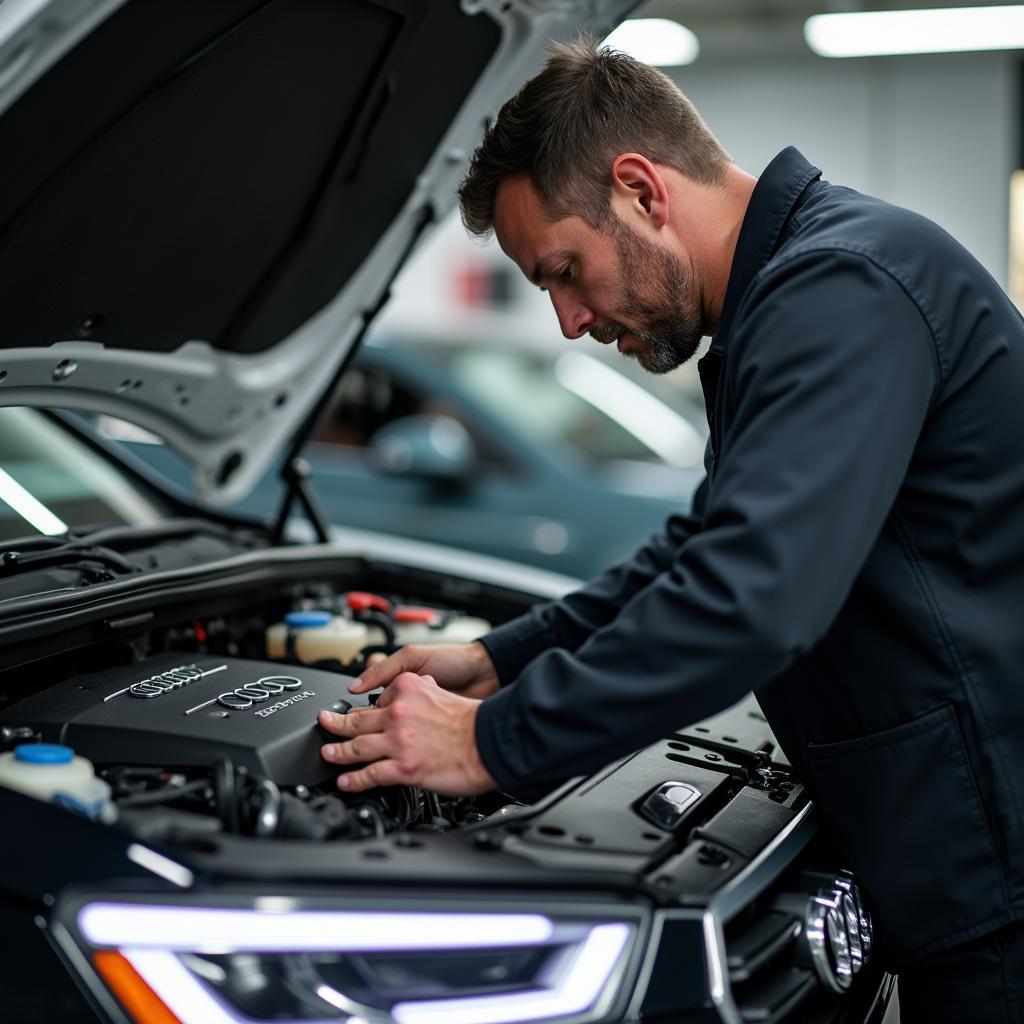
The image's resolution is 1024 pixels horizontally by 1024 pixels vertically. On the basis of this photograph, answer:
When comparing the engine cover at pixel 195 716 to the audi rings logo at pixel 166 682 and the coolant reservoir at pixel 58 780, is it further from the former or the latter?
the coolant reservoir at pixel 58 780

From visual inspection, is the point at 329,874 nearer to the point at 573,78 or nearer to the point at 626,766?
the point at 626,766

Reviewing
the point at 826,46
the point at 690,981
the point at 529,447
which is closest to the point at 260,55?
the point at 690,981

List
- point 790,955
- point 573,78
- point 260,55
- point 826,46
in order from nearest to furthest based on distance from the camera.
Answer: point 790,955
point 573,78
point 260,55
point 826,46

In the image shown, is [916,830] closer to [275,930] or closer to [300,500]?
[275,930]

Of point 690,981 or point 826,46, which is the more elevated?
point 826,46

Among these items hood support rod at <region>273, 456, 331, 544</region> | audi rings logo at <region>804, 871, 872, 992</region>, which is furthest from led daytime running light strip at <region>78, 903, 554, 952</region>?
hood support rod at <region>273, 456, 331, 544</region>

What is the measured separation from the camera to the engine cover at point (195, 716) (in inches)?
55.1

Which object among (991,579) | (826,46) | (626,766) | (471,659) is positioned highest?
(826,46)

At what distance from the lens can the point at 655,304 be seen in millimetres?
1499

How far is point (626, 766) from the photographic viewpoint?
5.16 feet

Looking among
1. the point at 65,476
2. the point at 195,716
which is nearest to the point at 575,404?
the point at 65,476

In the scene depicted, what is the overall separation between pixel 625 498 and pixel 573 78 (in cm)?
281

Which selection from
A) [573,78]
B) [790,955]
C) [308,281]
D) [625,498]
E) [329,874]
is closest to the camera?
[329,874]

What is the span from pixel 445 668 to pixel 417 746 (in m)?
0.39
